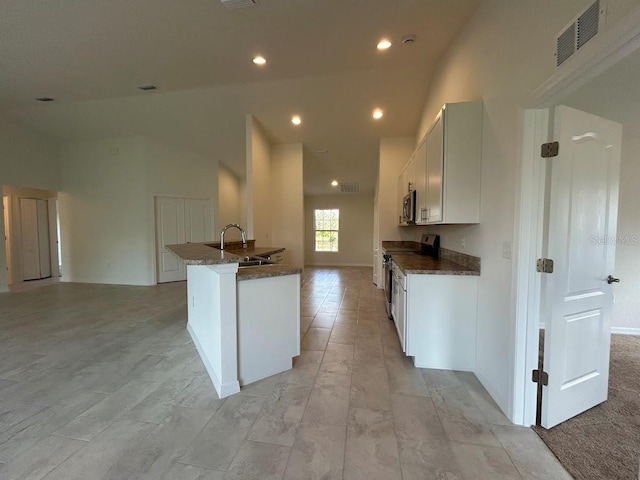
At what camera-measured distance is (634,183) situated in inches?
121

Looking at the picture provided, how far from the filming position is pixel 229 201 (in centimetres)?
834

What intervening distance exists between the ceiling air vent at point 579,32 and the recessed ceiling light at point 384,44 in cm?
231

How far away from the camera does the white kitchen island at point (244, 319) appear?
205 centimetres

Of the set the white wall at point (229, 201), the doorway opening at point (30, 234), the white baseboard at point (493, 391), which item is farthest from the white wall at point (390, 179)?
the doorway opening at point (30, 234)

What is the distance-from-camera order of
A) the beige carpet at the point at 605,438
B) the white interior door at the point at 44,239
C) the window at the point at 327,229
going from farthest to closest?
the window at the point at 327,229, the white interior door at the point at 44,239, the beige carpet at the point at 605,438

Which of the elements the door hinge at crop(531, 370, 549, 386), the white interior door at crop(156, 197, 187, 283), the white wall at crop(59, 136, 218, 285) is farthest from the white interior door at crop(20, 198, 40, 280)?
the door hinge at crop(531, 370, 549, 386)

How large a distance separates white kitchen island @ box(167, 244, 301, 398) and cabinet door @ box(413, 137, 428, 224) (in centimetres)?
165

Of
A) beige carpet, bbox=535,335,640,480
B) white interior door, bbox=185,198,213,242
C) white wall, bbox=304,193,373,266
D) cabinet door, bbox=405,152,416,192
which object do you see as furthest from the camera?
white wall, bbox=304,193,373,266

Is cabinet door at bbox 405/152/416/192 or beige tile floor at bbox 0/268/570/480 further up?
cabinet door at bbox 405/152/416/192

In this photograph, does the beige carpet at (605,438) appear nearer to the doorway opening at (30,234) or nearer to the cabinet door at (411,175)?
the cabinet door at (411,175)

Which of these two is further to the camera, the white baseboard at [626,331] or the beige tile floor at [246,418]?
the white baseboard at [626,331]

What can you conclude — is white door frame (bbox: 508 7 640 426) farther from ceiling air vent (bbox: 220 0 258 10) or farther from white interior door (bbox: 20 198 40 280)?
white interior door (bbox: 20 198 40 280)

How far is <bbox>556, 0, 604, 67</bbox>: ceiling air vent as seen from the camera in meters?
1.20

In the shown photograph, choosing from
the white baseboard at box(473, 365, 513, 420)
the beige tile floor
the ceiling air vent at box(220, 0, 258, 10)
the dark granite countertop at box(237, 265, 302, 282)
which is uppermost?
the ceiling air vent at box(220, 0, 258, 10)
